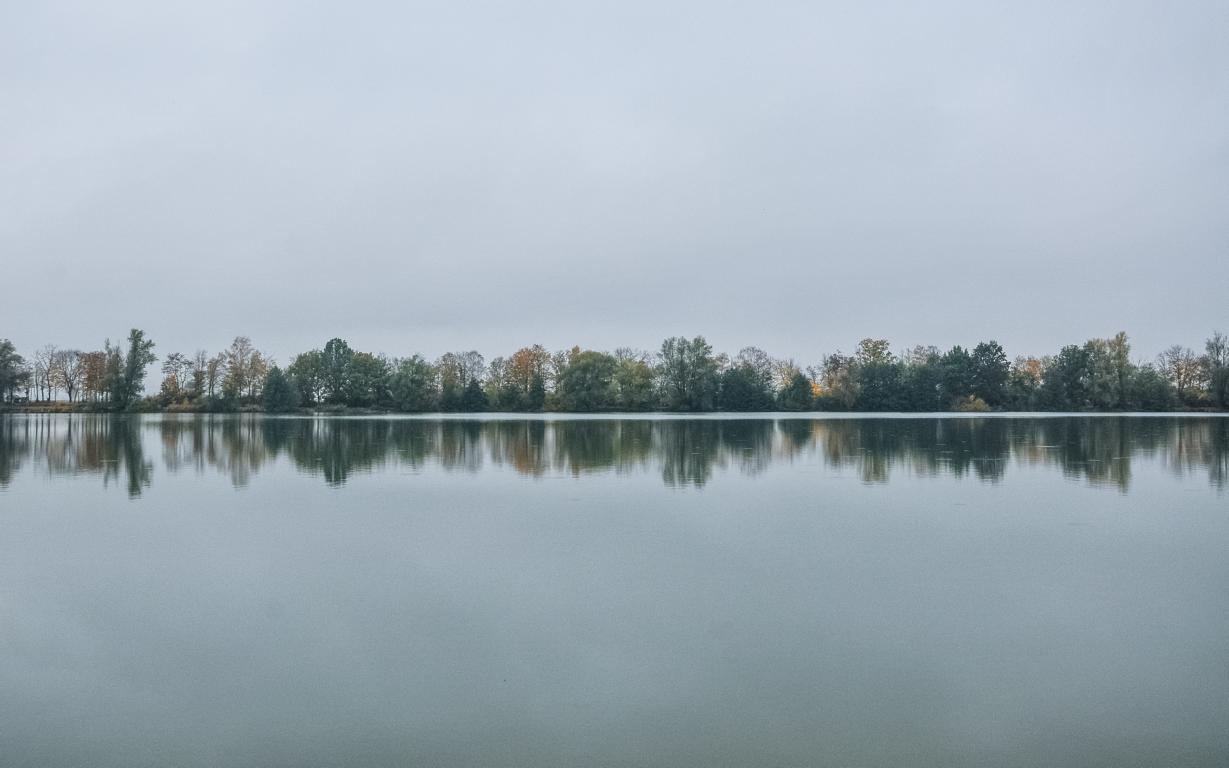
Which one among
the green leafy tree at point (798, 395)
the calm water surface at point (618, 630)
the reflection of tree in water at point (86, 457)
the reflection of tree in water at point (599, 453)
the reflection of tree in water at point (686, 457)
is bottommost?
the calm water surface at point (618, 630)

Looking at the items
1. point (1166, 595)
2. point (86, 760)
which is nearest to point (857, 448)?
point (1166, 595)

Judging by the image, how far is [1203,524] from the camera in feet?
37.0

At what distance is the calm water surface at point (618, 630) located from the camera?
454cm

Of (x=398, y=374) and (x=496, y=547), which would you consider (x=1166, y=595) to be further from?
(x=398, y=374)

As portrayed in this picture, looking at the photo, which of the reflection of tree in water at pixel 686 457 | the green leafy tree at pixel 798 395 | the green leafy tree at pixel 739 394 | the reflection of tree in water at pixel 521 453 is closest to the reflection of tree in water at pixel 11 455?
the reflection of tree in water at pixel 521 453

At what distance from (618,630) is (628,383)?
78753mm

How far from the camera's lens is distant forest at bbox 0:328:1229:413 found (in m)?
82.2

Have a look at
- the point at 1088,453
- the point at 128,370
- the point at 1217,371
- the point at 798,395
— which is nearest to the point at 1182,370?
the point at 1217,371

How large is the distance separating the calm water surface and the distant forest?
7188 centimetres

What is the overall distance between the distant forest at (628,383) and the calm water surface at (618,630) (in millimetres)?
71879

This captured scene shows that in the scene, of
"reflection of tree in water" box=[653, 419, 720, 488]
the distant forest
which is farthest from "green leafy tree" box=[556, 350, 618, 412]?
"reflection of tree in water" box=[653, 419, 720, 488]

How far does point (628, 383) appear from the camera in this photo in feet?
279

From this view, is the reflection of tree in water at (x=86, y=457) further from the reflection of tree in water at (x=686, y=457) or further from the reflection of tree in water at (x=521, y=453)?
the reflection of tree in water at (x=686, y=457)

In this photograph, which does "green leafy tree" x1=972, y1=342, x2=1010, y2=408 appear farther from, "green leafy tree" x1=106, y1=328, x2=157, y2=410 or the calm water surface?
"green leafy tree" x1=106, y1=328, x2=157, y2=410
